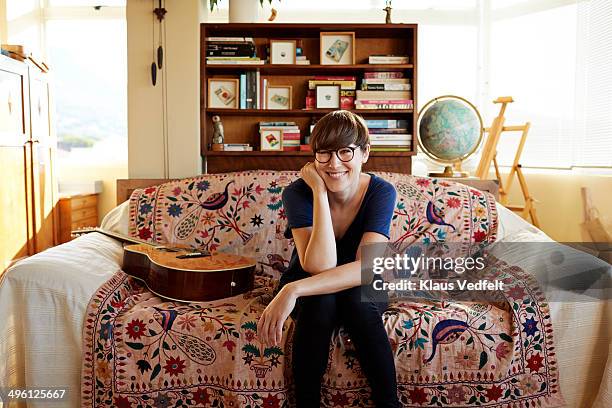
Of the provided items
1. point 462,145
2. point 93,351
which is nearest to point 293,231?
point 93,351

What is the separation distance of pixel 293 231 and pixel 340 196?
0.19 meters

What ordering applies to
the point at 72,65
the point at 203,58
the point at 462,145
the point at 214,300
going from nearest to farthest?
1. the point at 214,300
2. the point at 203,58
3. the point at 462,145
4. the point at 72,65

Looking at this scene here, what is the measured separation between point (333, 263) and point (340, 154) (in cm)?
35

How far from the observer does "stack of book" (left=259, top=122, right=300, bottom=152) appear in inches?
134

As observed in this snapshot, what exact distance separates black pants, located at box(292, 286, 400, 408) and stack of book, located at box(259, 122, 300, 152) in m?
1.57

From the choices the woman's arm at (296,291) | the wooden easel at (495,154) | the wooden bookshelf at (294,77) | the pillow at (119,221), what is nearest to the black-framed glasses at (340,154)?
the woman's arm at (296,291)

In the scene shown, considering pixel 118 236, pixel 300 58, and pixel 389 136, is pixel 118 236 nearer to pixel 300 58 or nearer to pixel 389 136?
pixel 300 58

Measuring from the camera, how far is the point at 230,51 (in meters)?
3.34

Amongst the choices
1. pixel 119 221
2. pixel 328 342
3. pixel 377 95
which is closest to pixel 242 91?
pixel 377 95

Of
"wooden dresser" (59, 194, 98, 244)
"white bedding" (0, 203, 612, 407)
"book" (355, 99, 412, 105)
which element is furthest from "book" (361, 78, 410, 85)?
"wooden dresser" (59, 194, 98, 244)

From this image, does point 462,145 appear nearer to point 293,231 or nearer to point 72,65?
point 293,231

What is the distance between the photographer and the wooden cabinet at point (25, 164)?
12.3 feet

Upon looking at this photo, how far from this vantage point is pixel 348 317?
6.44 feet

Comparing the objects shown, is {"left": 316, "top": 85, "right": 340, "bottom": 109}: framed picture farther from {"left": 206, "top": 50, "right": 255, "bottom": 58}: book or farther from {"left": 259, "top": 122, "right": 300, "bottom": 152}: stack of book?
{"left": 206, "top": 50, "right": 255, "bottom": 58}: book
